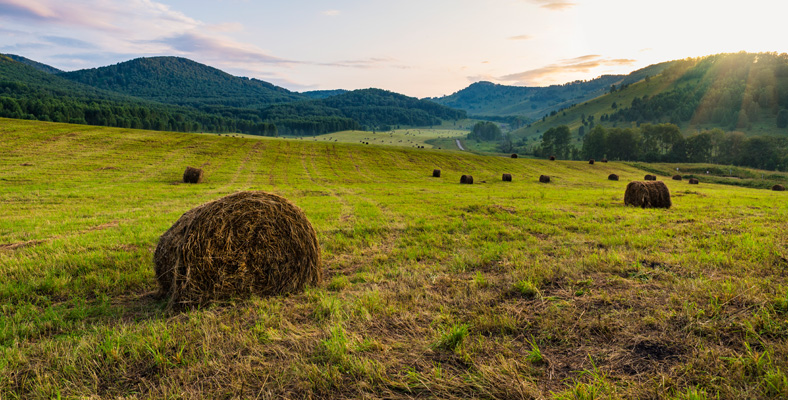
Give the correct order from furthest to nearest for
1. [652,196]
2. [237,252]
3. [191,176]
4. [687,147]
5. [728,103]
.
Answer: [728,103]
[687,147]
[191,176]
[652,196]
[237,252]

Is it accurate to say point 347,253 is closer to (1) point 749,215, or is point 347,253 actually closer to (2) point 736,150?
(1) point 749,215

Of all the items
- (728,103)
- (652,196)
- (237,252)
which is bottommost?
(652,196)

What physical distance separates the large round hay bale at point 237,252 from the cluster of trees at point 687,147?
130 metres

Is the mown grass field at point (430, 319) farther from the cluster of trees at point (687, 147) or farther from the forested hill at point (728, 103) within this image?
the forested hill at point (728, 103)

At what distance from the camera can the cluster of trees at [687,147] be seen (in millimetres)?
92438

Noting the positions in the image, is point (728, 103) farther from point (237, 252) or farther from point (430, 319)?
point (237, 252)

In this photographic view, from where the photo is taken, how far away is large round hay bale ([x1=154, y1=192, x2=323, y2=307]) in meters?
5.84

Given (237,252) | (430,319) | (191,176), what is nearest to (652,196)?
(430,319)

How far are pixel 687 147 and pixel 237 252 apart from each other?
13879 cm

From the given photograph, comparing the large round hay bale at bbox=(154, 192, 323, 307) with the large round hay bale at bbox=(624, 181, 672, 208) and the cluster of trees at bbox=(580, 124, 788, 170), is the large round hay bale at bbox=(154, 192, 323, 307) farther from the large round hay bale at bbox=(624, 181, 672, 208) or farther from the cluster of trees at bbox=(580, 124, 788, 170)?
the cluster of trees at bbox=(580, 124, 788, 170)

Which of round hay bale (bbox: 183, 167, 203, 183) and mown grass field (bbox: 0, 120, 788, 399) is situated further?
round hay bale (bbox: 183, 167, 203, 183)

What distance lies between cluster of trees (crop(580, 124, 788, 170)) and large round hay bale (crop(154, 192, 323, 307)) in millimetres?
130273

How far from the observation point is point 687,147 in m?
104

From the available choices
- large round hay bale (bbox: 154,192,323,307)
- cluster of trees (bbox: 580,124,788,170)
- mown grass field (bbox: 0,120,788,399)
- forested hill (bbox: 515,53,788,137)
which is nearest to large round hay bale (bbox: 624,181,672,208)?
mown grass field (bbox: 0,120,788,399)
